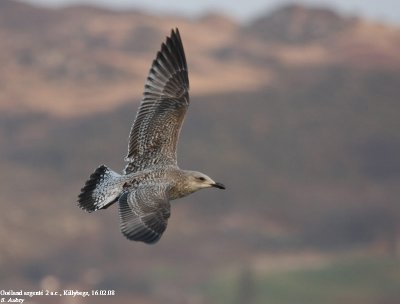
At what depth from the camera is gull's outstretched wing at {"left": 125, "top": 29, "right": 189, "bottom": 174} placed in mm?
16406

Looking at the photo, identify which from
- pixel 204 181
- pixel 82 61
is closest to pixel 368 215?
pixel 82 61

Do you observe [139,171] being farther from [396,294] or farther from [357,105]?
[357,105]

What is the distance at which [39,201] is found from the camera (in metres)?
85.9

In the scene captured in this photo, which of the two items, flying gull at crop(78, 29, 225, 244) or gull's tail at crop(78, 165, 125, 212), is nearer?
flying gull at crop(78, 29, 225, 244)

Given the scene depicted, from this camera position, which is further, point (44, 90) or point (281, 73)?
point (281, 73)

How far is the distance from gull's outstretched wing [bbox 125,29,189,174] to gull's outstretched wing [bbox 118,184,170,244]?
123 cm

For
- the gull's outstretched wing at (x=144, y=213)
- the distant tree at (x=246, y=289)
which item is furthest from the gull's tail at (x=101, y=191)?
the distant tree at (x=246, y=289)

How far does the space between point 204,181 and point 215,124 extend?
85.0 m

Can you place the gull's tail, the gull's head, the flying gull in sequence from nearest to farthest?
the flying gull
the gull's tail
the gull's head

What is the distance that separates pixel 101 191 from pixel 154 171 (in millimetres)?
778

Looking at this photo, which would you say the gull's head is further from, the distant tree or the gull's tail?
the distant tree

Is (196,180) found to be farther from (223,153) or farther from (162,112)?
(223,153)

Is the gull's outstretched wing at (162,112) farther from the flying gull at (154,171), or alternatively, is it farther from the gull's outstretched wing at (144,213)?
the gull's outstretched wing at (144,213)

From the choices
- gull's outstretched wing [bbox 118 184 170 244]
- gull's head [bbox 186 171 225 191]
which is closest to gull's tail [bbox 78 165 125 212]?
gull's outstretched wing [bbox 118 184 170 244]
